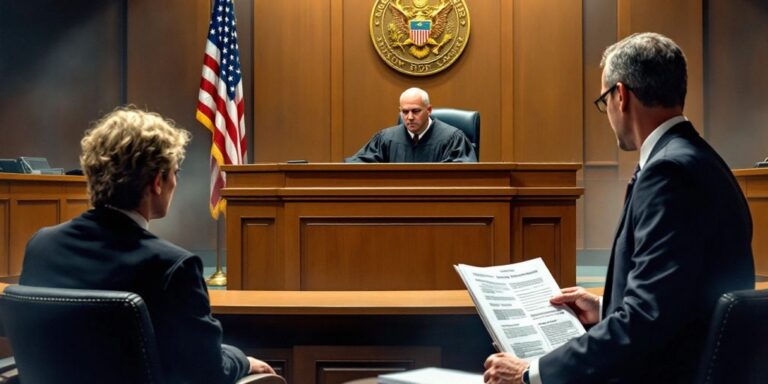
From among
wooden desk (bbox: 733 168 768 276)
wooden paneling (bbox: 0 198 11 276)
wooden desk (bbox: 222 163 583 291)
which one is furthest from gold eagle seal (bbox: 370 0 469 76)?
wooden desk (bbox: 222 163 583 291)

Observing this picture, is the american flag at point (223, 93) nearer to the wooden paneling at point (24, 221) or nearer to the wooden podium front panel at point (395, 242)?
the wooden paneling at point (24, 221)

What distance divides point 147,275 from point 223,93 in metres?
6.26

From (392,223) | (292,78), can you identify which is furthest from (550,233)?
(292,78)

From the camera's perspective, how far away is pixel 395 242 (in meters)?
4.59

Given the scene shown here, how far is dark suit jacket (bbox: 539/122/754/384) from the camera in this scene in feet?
4.81

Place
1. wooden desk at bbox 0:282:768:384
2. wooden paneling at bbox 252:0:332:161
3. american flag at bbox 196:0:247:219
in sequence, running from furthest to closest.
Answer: wooden paneling at bbox 252:0:332:161 < american flag at bbox 196:0:247:219 < wooden desk at bbox 0:282:768:384

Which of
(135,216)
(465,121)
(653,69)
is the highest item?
(465,121)

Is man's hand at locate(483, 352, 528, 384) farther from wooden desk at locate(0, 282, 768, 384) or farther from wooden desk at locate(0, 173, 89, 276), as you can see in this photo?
wooden desk at locate(0, 173, 89, 276)

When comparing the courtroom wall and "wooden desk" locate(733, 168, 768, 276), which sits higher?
the courtroom wall

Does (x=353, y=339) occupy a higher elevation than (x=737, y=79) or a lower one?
lower

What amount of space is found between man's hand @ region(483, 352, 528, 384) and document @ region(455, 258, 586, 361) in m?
0.07

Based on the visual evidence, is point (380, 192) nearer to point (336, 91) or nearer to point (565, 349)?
point (565, 349)

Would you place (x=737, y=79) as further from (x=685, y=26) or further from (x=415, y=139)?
(x=415, y=139)

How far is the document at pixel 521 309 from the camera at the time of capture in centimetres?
174
